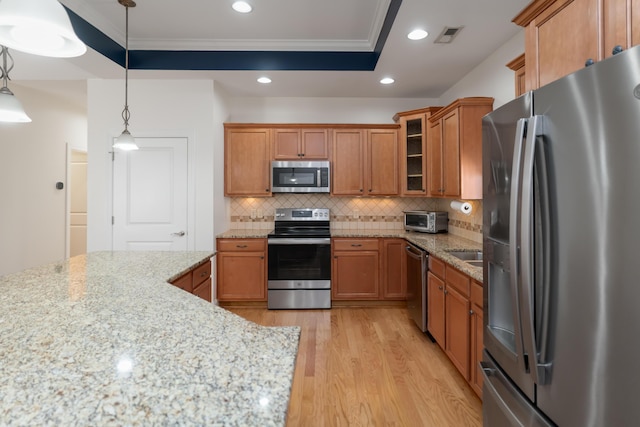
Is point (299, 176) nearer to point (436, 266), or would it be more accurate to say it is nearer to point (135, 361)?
point (436, 266)

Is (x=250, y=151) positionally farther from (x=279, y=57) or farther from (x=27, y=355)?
(x=27, y=355)

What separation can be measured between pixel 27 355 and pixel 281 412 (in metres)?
0.73

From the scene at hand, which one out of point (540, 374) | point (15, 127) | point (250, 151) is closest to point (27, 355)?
point (540, 374)

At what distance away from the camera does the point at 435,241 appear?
331 cm

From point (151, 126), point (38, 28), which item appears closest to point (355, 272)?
point (151, 126)

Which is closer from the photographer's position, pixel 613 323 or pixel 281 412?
pixel 281 412

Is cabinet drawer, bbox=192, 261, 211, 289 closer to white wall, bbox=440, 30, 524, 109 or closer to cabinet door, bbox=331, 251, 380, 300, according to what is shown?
cabinet door, bbox=331, 251, 380, 300

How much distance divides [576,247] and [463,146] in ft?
7.12

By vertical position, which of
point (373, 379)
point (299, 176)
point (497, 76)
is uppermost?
point (497, 76)

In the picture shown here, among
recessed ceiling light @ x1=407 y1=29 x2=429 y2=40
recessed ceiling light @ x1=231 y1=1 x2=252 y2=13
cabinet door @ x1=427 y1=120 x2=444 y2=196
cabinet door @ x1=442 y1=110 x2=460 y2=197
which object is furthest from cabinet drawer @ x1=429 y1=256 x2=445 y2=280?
recessed ceiling light @ x1=231 y1=1 x2=252 y2=13

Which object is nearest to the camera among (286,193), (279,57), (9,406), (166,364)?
(9,406)

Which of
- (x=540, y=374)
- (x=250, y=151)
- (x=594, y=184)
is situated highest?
(x=250, y=151)

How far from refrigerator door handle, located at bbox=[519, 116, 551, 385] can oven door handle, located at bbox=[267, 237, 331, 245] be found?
2.86 m

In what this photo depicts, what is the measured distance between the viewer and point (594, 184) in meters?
0.92
